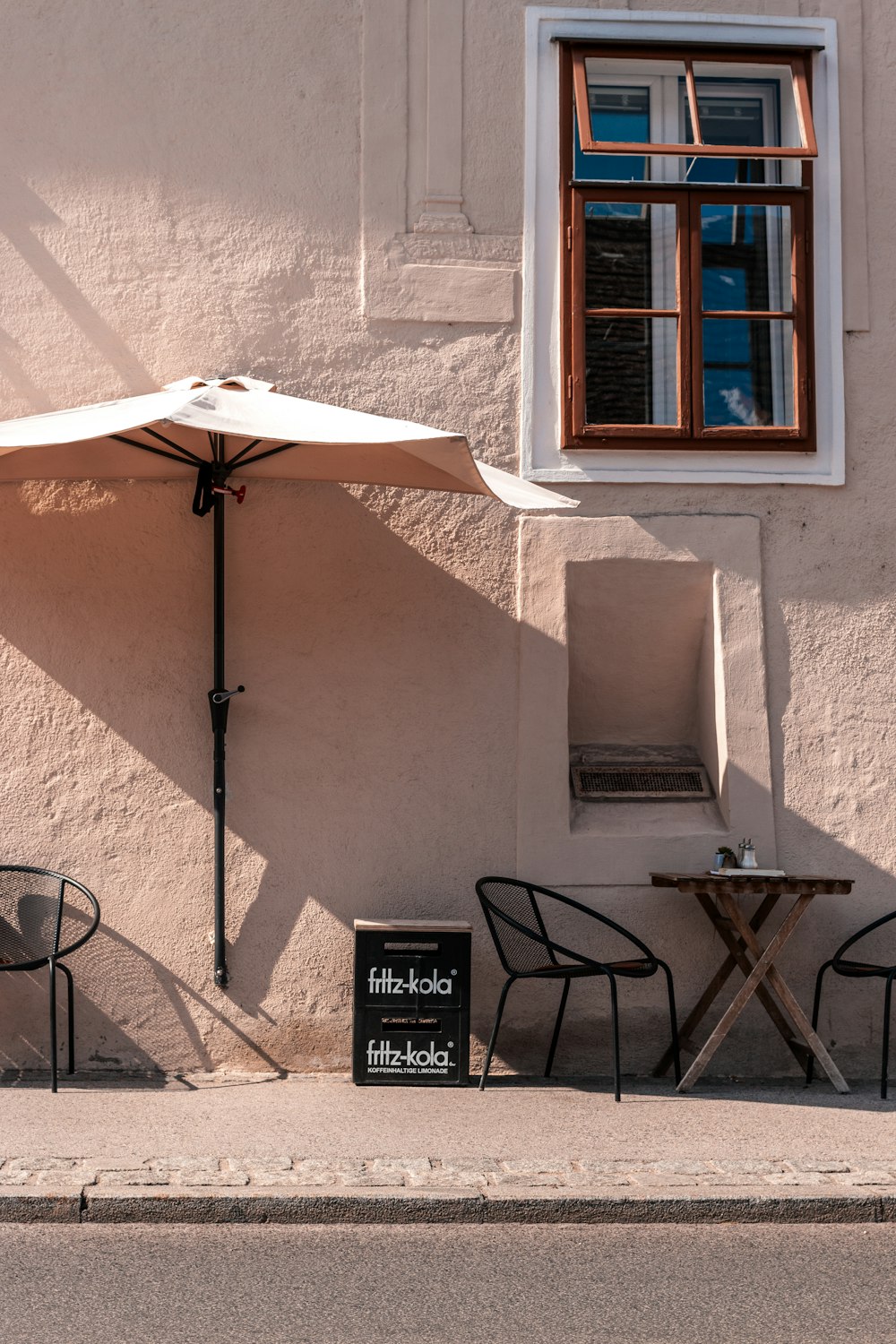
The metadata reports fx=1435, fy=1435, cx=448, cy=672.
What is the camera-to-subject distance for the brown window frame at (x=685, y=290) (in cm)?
705

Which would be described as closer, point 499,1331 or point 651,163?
point 499,1331

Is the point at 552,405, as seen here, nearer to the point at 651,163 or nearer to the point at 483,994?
the point at 651,163

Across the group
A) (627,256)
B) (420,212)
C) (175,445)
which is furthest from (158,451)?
(627,256)

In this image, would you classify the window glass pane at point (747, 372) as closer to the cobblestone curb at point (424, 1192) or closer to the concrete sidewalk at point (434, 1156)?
the concrete sidewalk at point (434, 1156)

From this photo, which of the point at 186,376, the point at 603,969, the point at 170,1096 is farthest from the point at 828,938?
the point at 186,376

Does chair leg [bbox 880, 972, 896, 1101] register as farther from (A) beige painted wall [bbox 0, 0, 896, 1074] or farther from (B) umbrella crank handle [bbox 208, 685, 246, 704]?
(B) umbrella crank handle [bbox 208, 685, 246, 704]

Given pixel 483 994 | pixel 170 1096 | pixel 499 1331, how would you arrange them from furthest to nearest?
pixel 483 994
pixel 170 1096
pixel 499 1331

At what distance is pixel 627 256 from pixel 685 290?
13.1 inches

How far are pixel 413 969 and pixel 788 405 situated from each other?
10.9 feet

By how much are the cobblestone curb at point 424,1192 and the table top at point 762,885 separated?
152 centimetres

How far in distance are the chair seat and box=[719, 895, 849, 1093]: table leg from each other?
0.33m

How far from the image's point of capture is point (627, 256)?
716 cm

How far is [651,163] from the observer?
23.7ft

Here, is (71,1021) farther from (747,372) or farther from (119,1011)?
(747,372)
